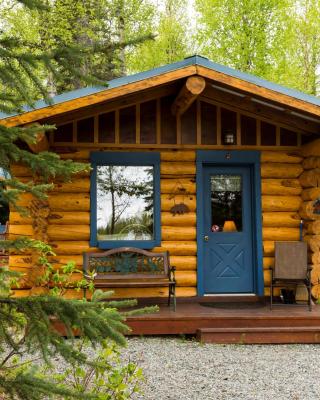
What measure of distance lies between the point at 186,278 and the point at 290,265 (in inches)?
61.1

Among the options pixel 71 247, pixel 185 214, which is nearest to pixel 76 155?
pixel 71 247

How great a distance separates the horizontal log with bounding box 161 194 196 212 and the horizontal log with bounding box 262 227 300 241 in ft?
3.95

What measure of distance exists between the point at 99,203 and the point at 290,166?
10.0 feet

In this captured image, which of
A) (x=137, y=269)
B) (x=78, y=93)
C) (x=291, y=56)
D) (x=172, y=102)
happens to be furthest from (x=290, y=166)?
(x=291, y=56)

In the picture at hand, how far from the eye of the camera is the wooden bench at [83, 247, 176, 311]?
7.17 m

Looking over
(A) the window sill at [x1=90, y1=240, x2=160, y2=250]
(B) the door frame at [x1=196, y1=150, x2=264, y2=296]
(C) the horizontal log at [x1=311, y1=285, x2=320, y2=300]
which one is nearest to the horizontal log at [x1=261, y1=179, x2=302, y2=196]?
(B) the door frame at [x1=196, y1=150, x2=264, y2=296]

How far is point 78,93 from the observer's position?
252 inches

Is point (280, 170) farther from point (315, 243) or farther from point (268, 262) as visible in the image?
point (268, 262)

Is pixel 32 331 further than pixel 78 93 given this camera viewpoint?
No

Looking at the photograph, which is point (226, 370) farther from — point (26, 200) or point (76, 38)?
point (76, 38)

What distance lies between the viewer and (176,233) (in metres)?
7.81

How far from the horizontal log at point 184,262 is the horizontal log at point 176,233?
292mm

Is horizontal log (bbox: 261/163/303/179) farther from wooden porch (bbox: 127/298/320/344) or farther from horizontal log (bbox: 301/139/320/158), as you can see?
wooden porch (bbox: 127/298/320/344)

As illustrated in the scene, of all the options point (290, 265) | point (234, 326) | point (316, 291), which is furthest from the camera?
point (316, 291)
